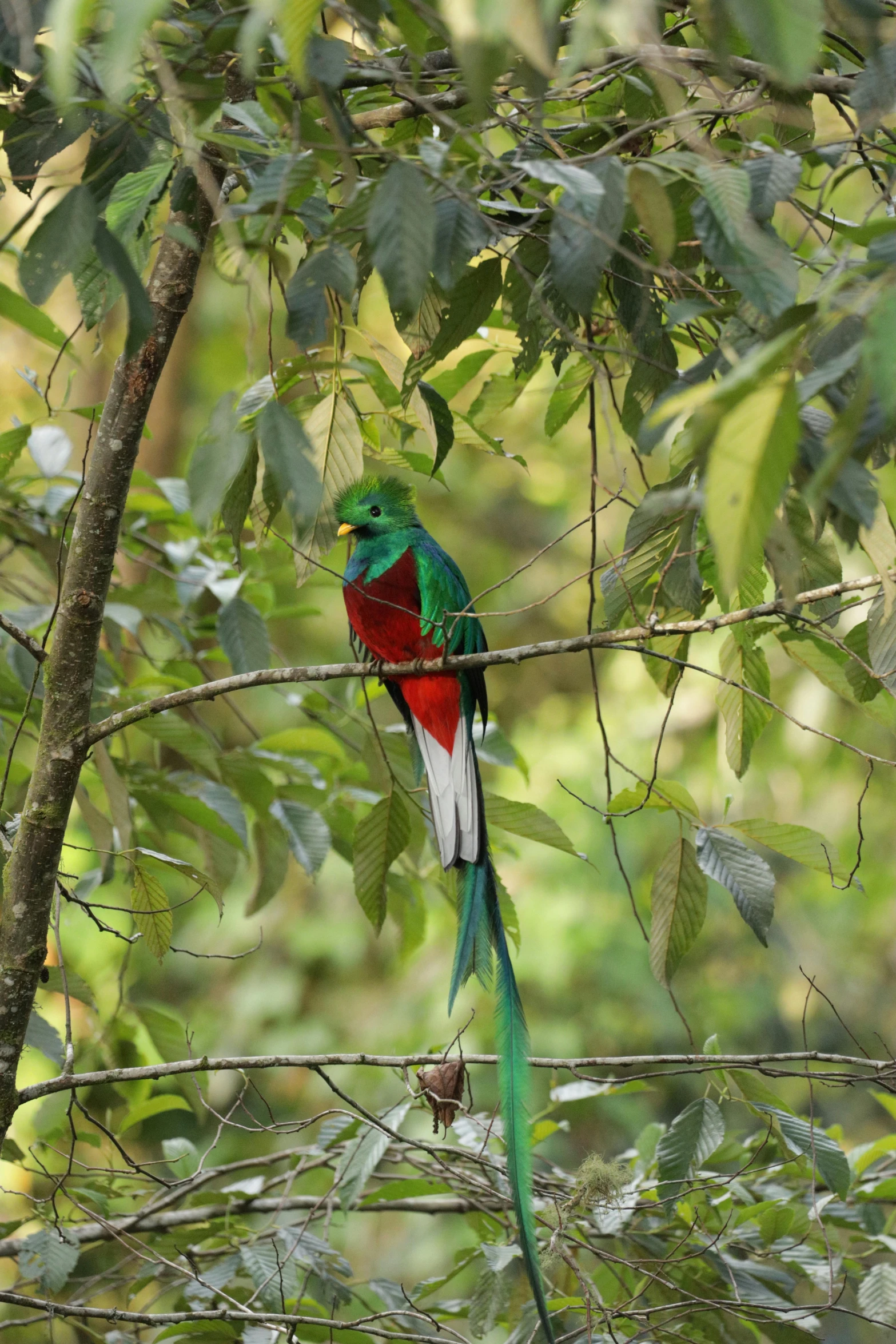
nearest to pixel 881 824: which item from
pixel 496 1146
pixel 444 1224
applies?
pixel 444 1224

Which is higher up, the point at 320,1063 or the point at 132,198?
the point at 132,198

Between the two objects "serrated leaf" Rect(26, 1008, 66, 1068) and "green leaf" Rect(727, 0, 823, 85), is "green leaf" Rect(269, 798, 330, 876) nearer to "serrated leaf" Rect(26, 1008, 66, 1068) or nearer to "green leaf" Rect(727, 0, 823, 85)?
"serrated leaf" Rect(26, 1008, 66, 1068)

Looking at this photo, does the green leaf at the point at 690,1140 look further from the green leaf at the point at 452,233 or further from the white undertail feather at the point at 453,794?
the green leaf at the point at 452,233

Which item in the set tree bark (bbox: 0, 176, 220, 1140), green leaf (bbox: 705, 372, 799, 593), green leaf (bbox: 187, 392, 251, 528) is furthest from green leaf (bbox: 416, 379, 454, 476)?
green leaf (bbox: 705, 372, 799, 593)

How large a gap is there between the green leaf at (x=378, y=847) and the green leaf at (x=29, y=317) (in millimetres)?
783

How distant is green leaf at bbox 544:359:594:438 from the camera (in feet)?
5.68

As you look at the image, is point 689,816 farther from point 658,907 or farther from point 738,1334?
point 738,1334

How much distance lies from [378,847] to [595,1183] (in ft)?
1.80

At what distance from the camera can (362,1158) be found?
1.59m

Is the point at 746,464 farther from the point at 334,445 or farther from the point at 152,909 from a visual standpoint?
the point at 152,909

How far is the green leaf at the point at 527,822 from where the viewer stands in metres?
1.74

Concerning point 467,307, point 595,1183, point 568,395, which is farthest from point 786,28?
point 595,1183

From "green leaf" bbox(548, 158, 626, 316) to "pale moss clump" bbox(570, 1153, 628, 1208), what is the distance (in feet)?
3.83

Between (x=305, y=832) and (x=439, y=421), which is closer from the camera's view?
(x=439, y=421)
